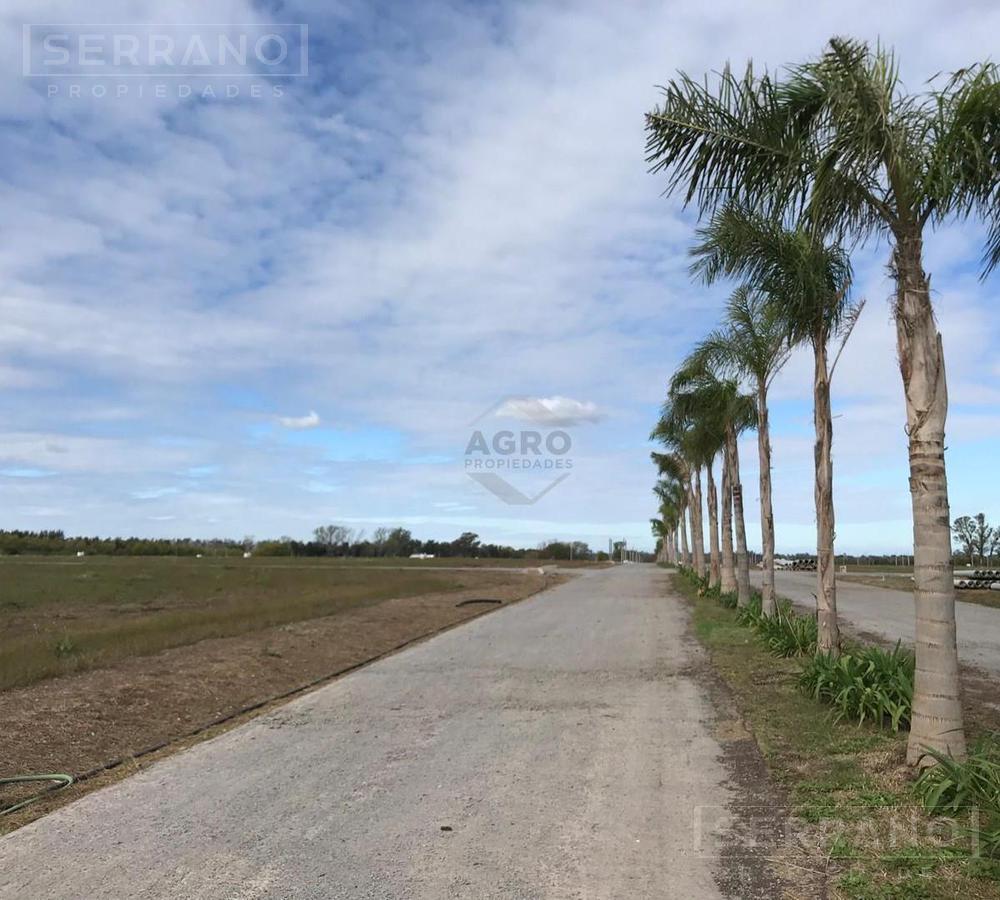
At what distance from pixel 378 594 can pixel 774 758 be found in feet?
83.0

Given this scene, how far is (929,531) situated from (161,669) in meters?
10.1

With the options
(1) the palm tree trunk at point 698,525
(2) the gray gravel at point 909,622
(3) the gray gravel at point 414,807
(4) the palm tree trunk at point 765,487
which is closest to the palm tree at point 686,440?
(1) the palm tree trunk at point 698,525

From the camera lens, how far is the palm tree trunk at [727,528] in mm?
23263

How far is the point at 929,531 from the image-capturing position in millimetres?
5910

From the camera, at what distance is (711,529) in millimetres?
30469

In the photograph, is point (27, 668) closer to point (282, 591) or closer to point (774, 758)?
point (774, 758)

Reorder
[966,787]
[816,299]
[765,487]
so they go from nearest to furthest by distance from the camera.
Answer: [966,787], [816,299], [765,487]

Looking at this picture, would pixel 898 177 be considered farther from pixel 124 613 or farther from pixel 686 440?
pixel 124 613

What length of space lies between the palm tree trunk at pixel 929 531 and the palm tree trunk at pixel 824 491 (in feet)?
15.1

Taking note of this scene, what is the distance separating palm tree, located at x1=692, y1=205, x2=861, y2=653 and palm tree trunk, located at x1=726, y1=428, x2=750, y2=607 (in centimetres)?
969

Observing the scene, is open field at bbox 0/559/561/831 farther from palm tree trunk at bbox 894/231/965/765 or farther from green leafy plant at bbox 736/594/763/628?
green leafy plant at bbox 736/594/763/628

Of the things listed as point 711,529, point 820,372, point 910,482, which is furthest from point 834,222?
point 711,529

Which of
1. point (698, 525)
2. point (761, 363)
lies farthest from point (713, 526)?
point (761, 363)

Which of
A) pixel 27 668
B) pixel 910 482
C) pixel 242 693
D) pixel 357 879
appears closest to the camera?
pixel 357 879
